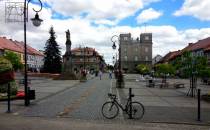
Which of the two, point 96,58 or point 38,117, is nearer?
point 38,117

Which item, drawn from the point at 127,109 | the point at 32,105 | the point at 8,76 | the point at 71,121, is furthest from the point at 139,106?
the point at 8,76

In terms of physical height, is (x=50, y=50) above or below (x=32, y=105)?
above

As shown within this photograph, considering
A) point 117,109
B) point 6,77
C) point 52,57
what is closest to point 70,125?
point 117,109

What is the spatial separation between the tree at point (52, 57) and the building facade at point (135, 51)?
180ft

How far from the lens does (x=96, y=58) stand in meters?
156

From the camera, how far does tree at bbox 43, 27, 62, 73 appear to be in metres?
90.7

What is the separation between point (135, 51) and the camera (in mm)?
149125

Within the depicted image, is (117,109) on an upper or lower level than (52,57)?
lower

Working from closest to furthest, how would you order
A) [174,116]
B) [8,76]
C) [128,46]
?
1. [174,116]
2. [8,76]
3. [128,46]

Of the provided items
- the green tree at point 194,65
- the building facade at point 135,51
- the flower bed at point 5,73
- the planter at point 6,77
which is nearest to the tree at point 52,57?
the building facade at point 135,51

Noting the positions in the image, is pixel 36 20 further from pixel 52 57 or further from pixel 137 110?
pixel 52 57

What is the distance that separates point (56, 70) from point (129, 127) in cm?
7939

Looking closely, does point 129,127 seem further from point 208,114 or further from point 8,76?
point 8,76

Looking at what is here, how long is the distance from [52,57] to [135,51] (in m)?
62.4
